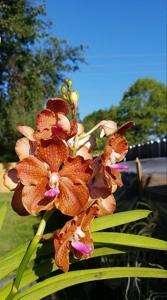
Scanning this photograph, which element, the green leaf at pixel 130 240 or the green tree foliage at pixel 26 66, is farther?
the green tree foliage at pixel 26 66

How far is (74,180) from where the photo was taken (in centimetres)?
120

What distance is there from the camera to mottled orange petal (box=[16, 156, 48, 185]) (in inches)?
47.7

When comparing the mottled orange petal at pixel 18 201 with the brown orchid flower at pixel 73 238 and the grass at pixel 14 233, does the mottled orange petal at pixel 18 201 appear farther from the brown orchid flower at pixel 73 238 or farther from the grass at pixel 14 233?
the grass at pixel 14 233

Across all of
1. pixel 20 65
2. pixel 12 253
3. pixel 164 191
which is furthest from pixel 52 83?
pixel 12 253

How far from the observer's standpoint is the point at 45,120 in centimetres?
127

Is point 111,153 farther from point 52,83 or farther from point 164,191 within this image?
point 52,83

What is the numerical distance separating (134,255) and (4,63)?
19.7 meters

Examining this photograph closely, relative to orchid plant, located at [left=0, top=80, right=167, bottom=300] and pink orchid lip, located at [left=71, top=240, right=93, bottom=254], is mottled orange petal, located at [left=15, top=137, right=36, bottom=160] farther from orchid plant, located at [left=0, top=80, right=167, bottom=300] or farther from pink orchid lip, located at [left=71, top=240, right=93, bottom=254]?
pink orchid lip, located at [left=71, top=240, right=93, bottom=254]

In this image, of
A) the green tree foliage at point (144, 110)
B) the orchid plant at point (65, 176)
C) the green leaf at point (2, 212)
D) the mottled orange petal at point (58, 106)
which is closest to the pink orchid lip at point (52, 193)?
the orchid plant at point (65, 176)

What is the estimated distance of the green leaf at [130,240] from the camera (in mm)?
1553

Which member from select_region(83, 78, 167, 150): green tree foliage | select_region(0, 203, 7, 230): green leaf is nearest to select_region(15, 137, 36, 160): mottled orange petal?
select_region(0, 203, 7, 230): green leaf

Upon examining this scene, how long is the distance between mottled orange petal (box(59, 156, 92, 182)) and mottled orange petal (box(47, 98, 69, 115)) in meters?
0.15

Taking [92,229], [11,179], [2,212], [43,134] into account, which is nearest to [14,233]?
[2,212]

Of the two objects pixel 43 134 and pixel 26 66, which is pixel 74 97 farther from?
pixel 26 66
